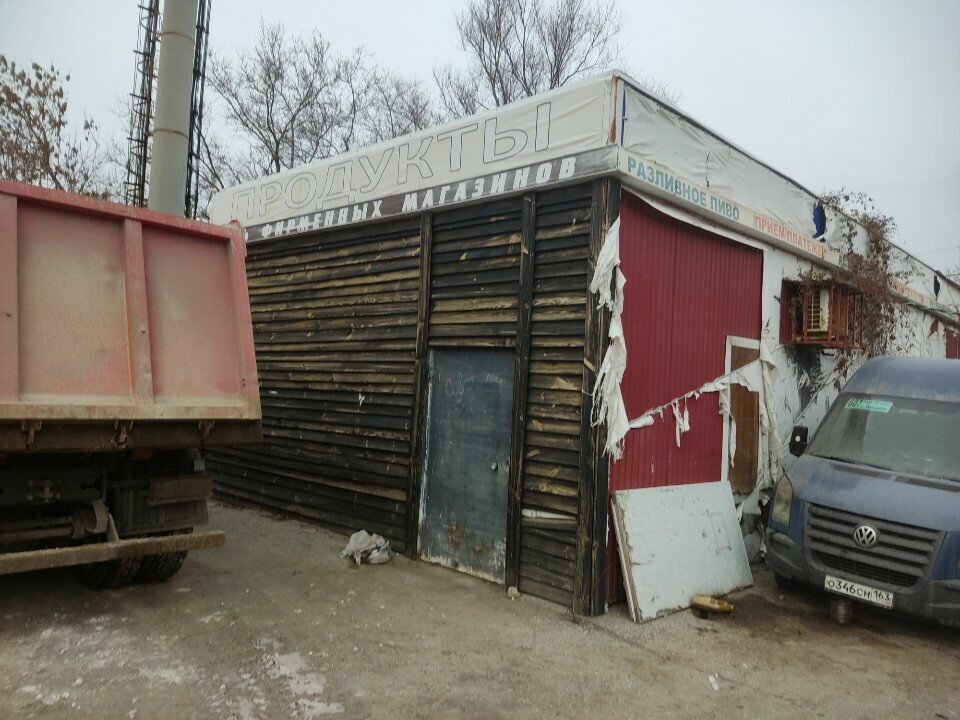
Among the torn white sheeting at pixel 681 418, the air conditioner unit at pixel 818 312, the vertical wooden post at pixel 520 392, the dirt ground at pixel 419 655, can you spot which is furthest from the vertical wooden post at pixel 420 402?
the air conditioner unit at pixel 818 312

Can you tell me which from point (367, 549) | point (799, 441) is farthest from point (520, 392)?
point (799, 441)

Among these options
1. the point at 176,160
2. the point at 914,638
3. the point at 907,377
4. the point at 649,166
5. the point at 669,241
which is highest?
the point at 176,160

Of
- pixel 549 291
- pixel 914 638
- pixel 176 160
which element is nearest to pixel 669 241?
pixel 549 291

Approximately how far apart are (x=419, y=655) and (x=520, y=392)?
237cm

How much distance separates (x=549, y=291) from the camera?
5.90 m

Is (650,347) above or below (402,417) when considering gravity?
above

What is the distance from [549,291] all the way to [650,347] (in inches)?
41.0

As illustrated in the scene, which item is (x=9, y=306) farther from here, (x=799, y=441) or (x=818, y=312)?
(x=818, y=312)

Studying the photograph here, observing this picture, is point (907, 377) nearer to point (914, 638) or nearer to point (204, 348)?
point (914, 638)

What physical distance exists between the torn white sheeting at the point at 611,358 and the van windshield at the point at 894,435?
230 cm

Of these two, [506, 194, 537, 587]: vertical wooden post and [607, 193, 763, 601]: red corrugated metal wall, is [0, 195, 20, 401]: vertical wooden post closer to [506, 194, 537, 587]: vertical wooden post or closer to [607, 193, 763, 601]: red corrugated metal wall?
[506, 194, 537, 587]: vertical wooden post

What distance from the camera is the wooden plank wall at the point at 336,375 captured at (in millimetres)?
7211

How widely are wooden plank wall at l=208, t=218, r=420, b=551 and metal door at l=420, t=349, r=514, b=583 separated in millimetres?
364

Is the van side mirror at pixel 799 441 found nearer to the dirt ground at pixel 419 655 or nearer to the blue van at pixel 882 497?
the blue van at pixel 882 497
